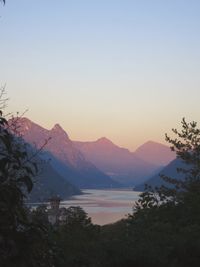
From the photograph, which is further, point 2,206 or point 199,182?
point 199,182

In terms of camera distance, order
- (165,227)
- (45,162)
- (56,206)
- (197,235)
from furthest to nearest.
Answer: (56,206)
(165,227)
(197,235)
(45,162)

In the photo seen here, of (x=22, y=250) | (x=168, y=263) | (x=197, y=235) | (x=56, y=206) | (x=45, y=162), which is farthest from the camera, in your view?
(x=56, y=206)

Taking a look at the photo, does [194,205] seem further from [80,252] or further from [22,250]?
[22,250]

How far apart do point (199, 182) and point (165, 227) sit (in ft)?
26.6

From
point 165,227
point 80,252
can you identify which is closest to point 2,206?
point 80,252

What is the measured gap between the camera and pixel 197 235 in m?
9.48

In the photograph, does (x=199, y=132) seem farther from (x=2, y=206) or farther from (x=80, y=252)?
(x=2, y=206)

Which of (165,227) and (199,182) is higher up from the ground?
(199,182)

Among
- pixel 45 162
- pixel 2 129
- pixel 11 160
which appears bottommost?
pixel 11 160

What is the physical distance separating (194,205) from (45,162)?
8.31 meters

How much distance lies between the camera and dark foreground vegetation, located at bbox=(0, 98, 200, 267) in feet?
9.24

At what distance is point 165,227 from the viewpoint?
12016 millimetres

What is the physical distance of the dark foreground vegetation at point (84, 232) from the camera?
111 inches

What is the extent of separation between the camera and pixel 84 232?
38.2 ft
